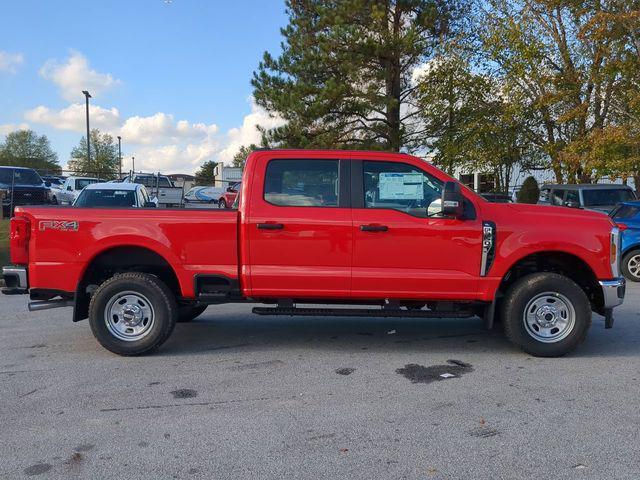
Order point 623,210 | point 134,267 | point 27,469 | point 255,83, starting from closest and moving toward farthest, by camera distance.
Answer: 1. point 27,469
2. point 134,267
3. point 623,210
4. point 255,83

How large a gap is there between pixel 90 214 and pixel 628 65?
53.6ft

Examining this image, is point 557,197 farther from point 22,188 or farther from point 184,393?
point 22,188

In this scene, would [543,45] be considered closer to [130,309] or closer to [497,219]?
[497,219]

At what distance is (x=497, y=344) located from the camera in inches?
246

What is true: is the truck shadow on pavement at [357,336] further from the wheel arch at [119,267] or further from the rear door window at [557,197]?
the rear door window at [557,197]

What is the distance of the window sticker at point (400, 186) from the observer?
5613mm

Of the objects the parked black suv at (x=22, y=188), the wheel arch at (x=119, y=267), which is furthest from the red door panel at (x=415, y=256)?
the parked black suv at (x=22, y=188)

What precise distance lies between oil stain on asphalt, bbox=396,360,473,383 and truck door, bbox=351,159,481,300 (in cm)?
66

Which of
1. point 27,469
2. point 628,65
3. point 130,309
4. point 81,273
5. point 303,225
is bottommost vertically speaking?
point 27,469

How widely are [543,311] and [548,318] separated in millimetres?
92

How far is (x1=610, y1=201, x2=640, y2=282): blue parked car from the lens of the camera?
10711mm

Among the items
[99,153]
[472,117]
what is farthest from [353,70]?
[99,153]

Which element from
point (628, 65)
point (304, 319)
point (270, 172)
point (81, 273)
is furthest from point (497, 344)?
point (628, 65)

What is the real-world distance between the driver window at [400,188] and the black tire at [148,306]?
2.22 meters
